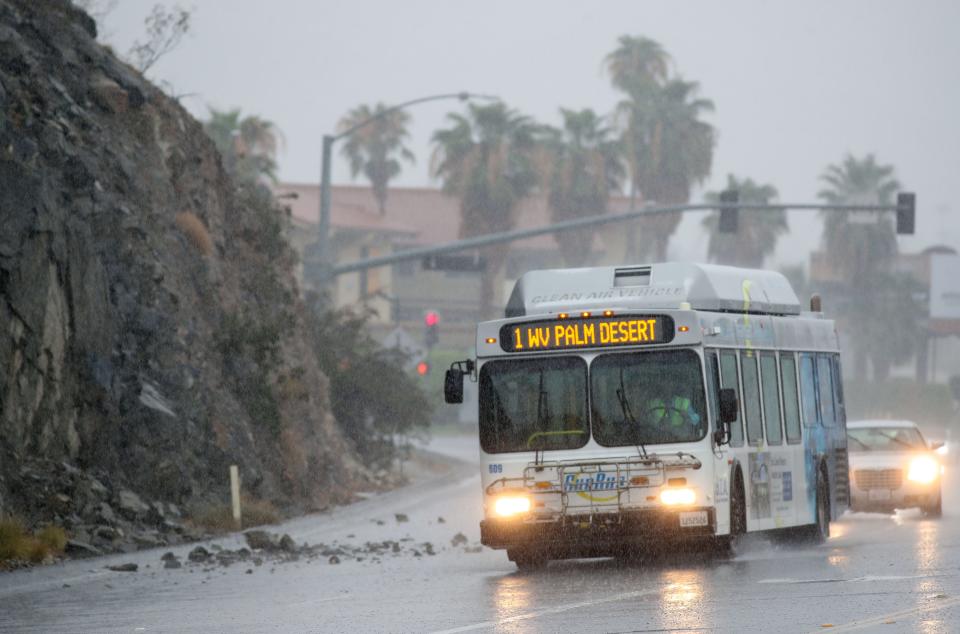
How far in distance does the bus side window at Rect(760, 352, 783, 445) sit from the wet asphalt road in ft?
4.44

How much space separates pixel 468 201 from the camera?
280 feet

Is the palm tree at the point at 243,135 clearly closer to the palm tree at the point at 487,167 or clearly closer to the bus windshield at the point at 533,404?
the palm tree at the point at 487,167

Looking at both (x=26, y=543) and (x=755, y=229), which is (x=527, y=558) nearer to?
(x=26, y=543)

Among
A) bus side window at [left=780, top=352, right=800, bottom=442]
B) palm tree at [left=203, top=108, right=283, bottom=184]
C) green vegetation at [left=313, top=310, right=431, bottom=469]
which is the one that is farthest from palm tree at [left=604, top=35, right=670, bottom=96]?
bus side window at [left=780, top=352, right=800, bottom=442]

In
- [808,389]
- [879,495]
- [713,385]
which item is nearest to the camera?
[713,385]

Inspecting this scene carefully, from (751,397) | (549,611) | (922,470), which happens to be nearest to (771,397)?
(751,397)

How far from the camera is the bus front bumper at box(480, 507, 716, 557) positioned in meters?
18.5

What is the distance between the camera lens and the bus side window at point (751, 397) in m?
20.4

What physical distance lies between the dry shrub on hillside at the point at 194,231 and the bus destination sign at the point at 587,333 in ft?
50.1

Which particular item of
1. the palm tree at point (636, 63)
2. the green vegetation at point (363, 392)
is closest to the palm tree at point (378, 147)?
the palm tree at point (636, 63)

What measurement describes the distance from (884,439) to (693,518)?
36.8 feet

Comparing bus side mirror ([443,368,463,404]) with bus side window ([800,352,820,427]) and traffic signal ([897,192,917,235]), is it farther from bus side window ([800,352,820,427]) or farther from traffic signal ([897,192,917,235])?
traffic signal ([897,192,917,235])

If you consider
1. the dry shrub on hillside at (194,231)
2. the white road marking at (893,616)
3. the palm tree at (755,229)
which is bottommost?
the white road marking at (893,616)

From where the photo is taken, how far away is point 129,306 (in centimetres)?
2927
